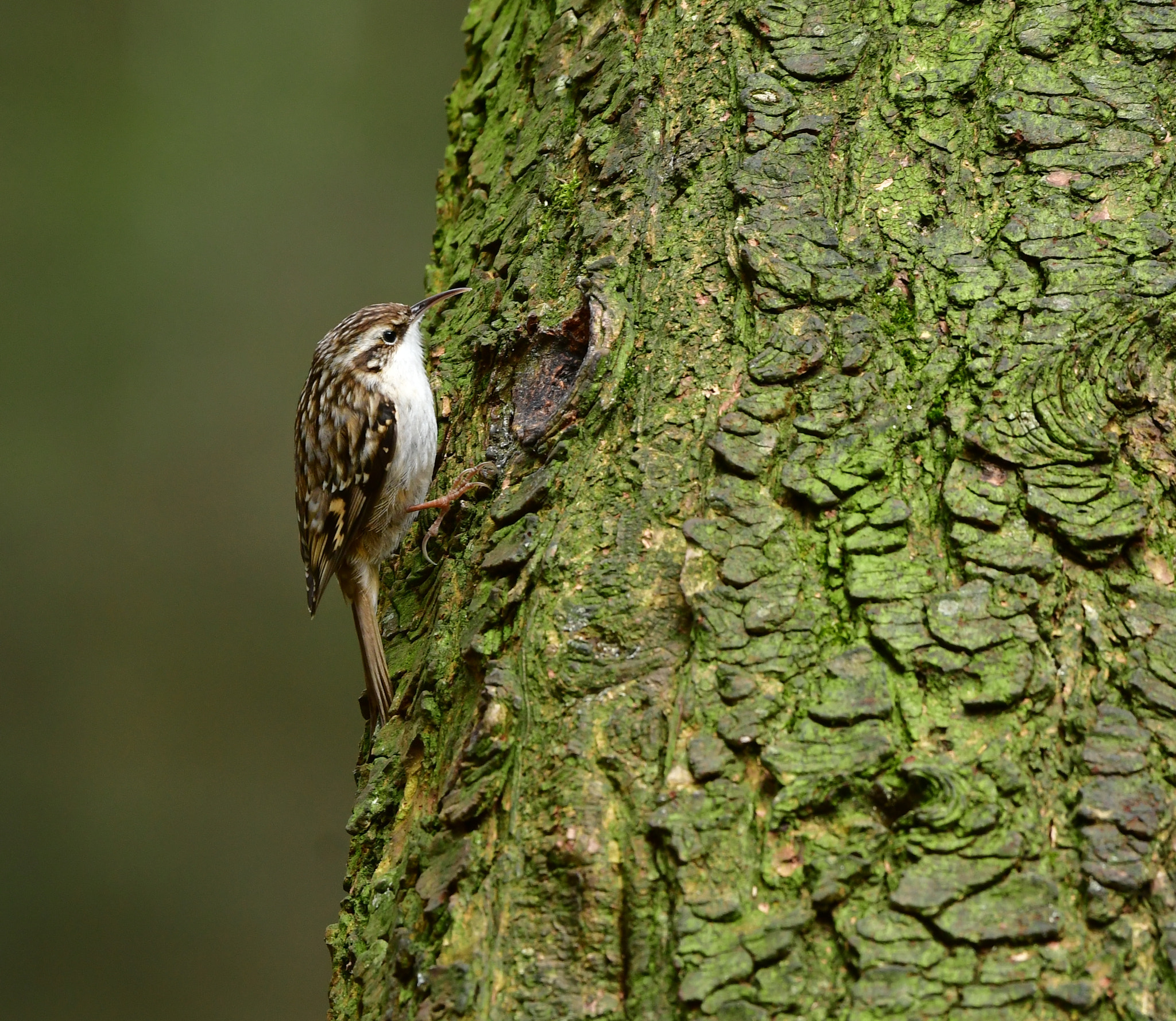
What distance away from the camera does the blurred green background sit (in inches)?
222

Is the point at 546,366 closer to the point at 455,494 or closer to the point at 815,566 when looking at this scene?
the point at 455,494

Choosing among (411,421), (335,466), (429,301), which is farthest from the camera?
(335,466)

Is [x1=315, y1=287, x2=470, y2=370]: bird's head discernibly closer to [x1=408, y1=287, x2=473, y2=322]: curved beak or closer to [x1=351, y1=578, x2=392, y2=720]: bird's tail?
[x1=408, y1=287, x2=473, y2=322]: curved beak

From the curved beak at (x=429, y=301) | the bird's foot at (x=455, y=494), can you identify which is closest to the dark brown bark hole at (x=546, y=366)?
the bird's foot at (x=455, y=494)

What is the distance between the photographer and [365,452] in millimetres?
3053

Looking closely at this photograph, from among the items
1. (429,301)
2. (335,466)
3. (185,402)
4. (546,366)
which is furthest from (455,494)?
(185,402)

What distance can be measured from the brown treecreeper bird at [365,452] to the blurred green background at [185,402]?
100 inches

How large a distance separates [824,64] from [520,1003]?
1.55 metres

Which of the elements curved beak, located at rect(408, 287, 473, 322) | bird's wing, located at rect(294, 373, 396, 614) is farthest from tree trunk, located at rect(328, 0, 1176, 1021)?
bird's wing, located at rect(294, 373, 396, 614)

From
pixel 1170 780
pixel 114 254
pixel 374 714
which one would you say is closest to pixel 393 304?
pixel 374 714

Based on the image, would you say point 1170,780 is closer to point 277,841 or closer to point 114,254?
point 277,841

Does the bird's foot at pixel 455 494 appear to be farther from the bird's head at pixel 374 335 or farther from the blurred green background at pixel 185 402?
the blurred green background at pixel 185 402

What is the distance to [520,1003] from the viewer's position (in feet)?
4.04

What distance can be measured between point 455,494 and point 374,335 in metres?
1.15
